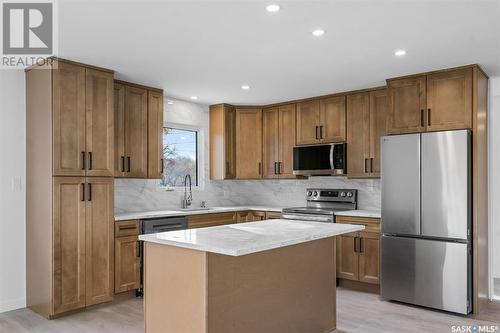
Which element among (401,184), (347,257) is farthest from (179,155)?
(401,184)

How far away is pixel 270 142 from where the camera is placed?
601 centimetres

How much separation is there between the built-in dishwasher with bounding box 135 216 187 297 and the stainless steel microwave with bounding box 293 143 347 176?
5.94ft

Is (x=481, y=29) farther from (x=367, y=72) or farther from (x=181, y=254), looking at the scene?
(x=181, y=254)

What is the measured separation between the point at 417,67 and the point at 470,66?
0.50 metres

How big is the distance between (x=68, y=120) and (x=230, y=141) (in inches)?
104

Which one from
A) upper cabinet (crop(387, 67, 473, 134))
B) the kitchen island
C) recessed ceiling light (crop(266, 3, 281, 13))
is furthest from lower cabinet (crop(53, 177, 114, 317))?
upper cabinet (crop(387, 67, 473, 134))

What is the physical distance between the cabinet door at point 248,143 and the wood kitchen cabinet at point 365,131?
58.7 inches

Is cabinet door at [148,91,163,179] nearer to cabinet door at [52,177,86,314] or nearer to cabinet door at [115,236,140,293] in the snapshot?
cabinet door at [115,236,140,293]

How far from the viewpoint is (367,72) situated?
4203 mm

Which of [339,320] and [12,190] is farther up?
[12,190]

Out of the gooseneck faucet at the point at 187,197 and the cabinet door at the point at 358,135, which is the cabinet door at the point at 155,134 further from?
the cabinet door at the point at 358,135

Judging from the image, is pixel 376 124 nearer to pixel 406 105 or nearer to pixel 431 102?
pixel 406 105

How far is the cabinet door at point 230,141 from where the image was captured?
593 cm

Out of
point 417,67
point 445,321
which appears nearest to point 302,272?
point 445,321
